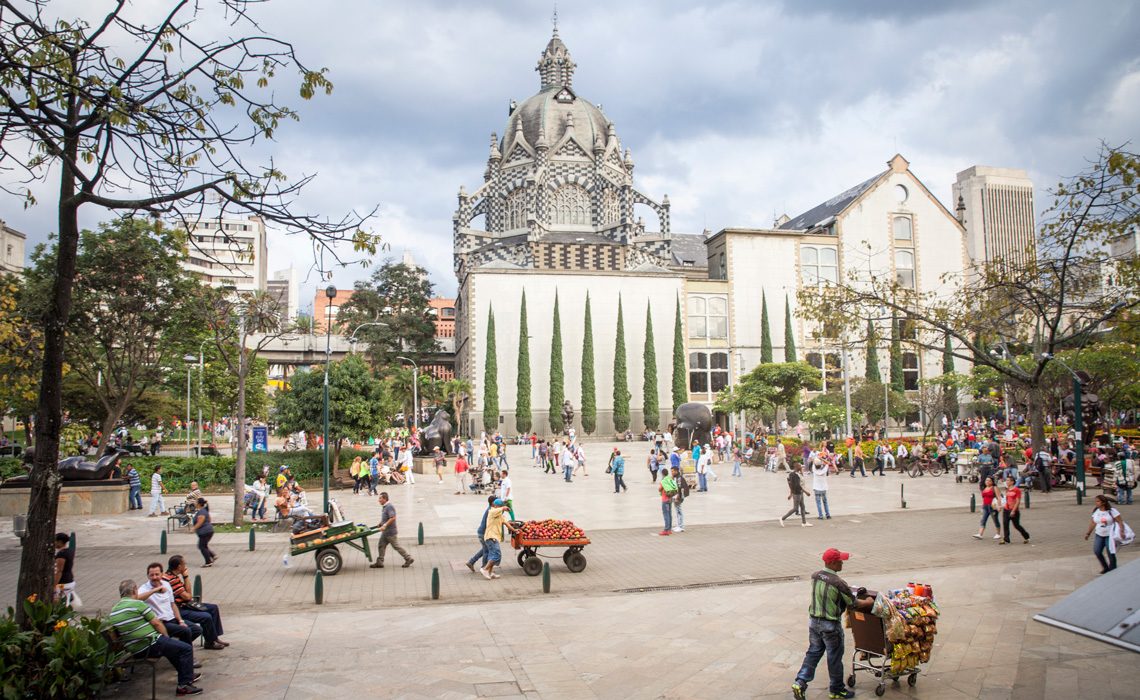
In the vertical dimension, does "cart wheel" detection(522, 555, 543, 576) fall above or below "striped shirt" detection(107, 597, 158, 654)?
below

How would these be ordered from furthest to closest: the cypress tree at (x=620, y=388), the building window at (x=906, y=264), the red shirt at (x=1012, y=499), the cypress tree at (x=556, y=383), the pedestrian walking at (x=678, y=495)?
the building window at (x=906, y=264), the cypress tree at (x=620, y=388), the cypress tree at (x=556, y=383), the pedestrian walking at (x=678, y=495), the red shirt at (x=1012, y=499)

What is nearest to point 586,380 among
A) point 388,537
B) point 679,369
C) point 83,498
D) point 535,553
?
point 679,369

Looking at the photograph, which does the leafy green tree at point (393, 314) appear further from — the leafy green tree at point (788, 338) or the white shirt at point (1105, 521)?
A: the white shirt at point (1105, 521)

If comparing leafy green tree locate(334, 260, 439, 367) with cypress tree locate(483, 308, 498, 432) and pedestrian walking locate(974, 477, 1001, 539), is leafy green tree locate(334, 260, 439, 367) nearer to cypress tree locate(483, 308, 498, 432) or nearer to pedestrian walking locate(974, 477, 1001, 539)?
cypress tree locate(483, 308, 498, 432)

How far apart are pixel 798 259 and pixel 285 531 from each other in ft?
182

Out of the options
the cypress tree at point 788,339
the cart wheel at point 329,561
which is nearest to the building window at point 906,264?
the cypress tree at point 788,339

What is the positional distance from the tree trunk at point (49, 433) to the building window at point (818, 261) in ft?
210

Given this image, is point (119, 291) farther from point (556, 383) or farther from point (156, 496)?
point (556, 383)

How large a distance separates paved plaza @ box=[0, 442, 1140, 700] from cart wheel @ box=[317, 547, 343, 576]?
0.26m

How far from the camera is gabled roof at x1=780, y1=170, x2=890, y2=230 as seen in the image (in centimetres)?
6838

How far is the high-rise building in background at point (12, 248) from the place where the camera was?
59.9 metres

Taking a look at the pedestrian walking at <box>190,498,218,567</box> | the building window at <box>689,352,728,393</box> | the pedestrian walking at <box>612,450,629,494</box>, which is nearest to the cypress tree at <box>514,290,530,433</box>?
the building window at <box>689,352,728,393</box>

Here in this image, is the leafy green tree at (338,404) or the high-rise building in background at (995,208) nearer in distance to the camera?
the leafy green tree at (338,404)

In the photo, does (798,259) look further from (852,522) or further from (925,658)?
(925,658)
